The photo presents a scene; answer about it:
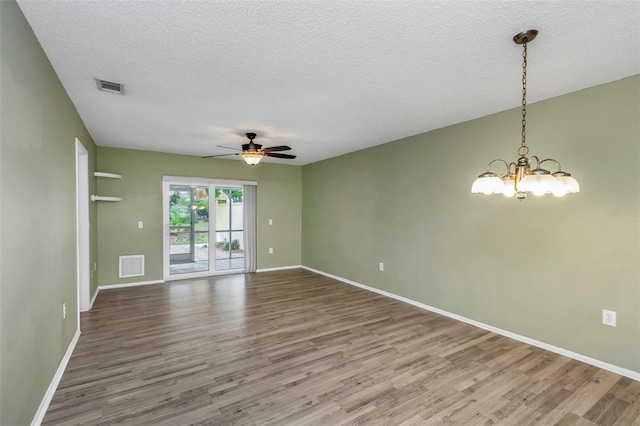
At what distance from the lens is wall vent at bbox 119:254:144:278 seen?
5.55 meters

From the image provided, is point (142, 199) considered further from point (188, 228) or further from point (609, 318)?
point (609, 318)

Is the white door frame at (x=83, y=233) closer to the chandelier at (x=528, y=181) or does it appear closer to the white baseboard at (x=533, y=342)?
the white baseboard at (x=533, y=342)

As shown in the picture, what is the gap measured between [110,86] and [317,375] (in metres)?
3.21

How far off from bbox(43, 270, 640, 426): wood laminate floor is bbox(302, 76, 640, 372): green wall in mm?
352

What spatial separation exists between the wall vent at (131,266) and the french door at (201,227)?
0.43 m

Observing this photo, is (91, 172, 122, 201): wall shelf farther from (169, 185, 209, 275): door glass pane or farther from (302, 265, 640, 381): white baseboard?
(302, 265, 640, 381): white baseboard

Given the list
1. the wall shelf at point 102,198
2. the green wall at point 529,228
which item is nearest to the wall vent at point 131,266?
the wall shelf at point 102,198

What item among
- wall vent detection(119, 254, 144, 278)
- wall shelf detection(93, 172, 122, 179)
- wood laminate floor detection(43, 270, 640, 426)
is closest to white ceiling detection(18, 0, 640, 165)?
wall shelf detection(93, 172, 122, 179)

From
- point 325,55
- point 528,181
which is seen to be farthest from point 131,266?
point 528,181

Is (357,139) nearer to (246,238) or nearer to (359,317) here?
(359,317)

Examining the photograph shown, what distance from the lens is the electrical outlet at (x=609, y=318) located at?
8.92ft

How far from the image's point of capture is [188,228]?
632 centimetres

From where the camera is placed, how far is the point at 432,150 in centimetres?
430

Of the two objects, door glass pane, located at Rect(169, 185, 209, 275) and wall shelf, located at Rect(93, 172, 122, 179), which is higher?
wall shelf, located at Rect(93, 172, 122, 179)
